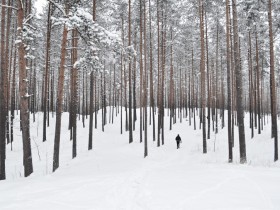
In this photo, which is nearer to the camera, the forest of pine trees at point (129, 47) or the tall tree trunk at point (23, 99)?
the tall tree trunk at point (23, 99)

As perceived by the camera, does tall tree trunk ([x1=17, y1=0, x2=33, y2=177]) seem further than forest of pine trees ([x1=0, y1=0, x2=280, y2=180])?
No

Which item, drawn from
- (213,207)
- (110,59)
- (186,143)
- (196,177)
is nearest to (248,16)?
(186,143)

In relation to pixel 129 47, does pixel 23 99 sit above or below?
below

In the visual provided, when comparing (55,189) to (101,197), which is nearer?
(101,197)

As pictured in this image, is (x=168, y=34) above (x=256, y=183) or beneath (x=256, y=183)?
above

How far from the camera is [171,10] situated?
23375 millimetres

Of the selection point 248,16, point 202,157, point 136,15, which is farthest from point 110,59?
point 248,16

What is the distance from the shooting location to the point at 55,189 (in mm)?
7066

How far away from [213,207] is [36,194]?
4.44 meters

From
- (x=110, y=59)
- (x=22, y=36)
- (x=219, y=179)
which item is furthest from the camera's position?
(x=110, y=59)

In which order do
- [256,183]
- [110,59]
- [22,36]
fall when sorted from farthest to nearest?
[110,59] < [22,36] < [256,183]

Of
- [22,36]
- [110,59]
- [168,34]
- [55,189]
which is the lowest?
[55,189]

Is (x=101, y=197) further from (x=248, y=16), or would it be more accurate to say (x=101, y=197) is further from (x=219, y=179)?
(x=248, y=16)

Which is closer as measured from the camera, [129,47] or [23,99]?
[23,99]
